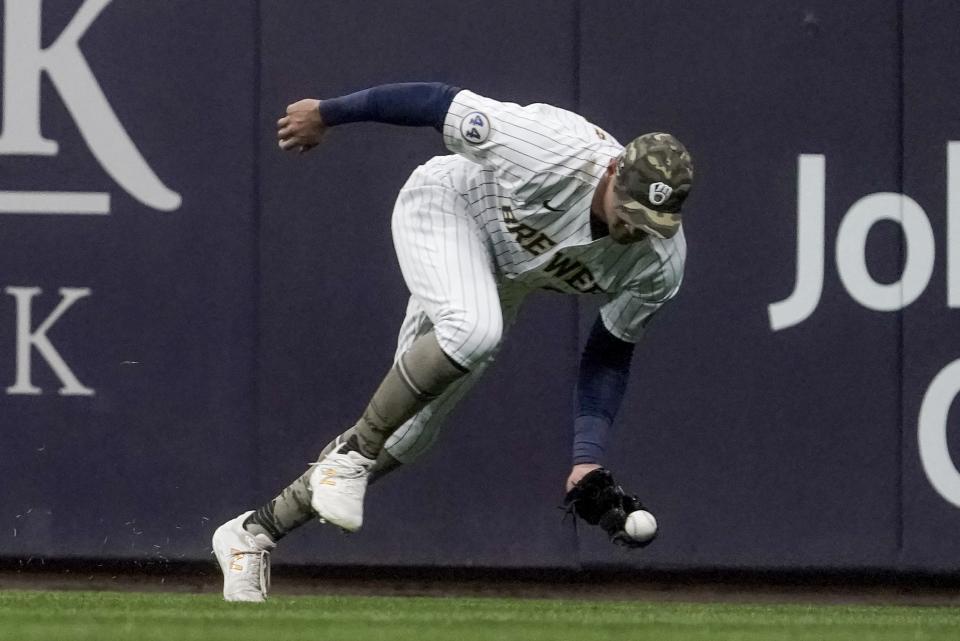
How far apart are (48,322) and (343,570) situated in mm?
1267

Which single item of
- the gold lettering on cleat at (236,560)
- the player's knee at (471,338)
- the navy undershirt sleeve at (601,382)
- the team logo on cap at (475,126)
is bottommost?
the gold lettering on cleat at (236,560)

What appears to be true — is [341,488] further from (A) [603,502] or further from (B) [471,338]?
(A) [603,502]

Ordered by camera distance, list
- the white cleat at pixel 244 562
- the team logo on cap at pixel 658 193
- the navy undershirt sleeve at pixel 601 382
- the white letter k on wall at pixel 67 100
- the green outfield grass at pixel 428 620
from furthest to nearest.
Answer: the white letter k on wall at pixel 67 100
the white cleat at pixel 244 562
the navy undershirt sleeve at pixel 601 382
the team logo on cap at pixel 658 193
the green outfield grass at pixel 428 620

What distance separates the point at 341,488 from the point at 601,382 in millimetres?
760

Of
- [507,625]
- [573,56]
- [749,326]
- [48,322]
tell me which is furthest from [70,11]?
[507,625]

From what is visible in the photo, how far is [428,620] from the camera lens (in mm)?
4398

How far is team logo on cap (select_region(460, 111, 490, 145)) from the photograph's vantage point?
14.3ft

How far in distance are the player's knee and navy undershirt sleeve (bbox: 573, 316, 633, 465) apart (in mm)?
456

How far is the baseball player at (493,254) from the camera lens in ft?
13.9

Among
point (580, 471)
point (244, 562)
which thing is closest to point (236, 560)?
point (244, 562)

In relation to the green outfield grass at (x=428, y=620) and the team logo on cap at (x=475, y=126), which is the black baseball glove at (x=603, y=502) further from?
the team logo on cap at (x=475, y=126)

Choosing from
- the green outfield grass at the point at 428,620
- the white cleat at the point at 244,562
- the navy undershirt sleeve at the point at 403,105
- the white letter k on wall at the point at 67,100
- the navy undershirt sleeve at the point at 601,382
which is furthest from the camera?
the white letter k on wall at the point at 67,100

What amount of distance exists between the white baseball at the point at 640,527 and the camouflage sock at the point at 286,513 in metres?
0.71

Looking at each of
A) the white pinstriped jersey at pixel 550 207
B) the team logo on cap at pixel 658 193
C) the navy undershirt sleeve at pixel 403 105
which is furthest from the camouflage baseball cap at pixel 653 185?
the navy undershirt sleeve at pixel 403 105
